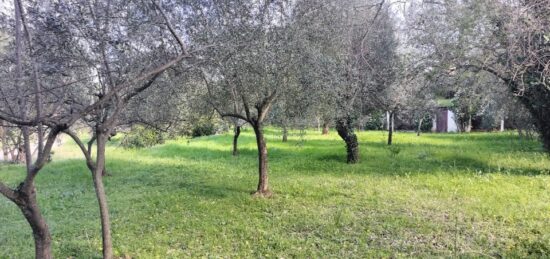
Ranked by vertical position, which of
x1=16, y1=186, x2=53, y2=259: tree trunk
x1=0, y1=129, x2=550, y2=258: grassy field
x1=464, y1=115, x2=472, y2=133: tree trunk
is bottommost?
x1=0, y1=129, x2=550, y2=258: grassy field

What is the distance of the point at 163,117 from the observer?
11.4 meters

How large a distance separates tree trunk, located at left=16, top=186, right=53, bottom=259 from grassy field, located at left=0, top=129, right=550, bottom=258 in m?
1.51

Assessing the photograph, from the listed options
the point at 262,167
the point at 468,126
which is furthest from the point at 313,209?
the point at 468,126

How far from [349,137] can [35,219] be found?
497 inches

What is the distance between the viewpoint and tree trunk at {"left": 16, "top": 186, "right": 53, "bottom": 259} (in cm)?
574

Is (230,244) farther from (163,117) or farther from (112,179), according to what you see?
(112,179)

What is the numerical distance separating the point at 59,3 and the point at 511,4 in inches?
258

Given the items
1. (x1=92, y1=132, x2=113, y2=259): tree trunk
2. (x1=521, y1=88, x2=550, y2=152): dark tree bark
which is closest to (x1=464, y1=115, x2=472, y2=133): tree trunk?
(x1=521, y1=88, x2=550, y2=152): dark tree bark

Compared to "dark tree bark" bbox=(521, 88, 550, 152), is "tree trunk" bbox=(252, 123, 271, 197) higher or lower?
lower

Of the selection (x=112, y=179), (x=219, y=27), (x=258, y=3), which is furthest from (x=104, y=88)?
(x=112, y=179)

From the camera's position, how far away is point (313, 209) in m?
10.4

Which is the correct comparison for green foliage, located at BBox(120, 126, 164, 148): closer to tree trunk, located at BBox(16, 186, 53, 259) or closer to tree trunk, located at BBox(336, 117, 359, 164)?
tree trunk, located at BBox(336, 117, 359, 164)

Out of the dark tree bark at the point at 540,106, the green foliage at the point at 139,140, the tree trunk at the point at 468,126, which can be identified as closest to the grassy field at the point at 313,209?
the dark tree bark at the point at 540,106

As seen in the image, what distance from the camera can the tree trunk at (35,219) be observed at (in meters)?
5.74
